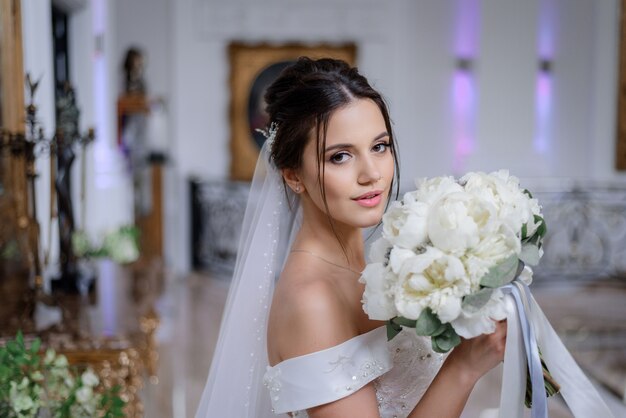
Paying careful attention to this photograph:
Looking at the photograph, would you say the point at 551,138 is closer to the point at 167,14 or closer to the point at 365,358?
the point at 167,14

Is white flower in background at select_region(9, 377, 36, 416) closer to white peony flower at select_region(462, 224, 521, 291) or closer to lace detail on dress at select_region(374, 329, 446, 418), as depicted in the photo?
lace detail on dress at select_region(374, 329, 446, 418)

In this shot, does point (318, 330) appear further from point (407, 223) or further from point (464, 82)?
point (464, 82)

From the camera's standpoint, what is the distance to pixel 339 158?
67.4 inches

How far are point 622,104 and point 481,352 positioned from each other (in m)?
10.7

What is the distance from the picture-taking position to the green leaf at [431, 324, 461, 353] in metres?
1.43

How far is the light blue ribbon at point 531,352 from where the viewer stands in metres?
1.48

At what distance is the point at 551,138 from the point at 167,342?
788cm

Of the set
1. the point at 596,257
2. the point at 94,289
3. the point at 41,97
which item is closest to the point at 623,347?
the point at 596,257

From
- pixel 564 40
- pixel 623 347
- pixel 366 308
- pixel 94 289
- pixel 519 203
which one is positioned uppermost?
pixel 564 40

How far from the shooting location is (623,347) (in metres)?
7.04

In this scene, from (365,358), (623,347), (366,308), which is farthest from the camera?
(623,347)

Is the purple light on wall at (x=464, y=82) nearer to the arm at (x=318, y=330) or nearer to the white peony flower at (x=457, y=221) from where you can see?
the arm at (x=318, y=330)

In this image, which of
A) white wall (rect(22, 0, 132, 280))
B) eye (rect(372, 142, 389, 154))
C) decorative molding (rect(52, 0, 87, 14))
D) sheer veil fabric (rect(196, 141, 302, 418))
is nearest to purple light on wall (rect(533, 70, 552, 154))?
white wall (rect(22, 0, 132, 280))

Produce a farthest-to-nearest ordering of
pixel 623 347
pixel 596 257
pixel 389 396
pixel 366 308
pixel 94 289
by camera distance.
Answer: pixel 596 257
pixel 623 347
pixel 94 289
pixel 389 396
pixel 366 308
